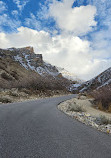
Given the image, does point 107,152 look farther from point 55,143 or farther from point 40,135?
point 40,135

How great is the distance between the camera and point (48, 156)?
7.45 ft

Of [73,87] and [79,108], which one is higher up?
[73,87]

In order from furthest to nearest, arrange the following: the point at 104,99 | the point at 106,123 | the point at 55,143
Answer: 1. the point at 104,99
2. the point at 106,123
3. the point at 55,143

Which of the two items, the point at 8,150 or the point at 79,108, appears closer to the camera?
the point at 8,150

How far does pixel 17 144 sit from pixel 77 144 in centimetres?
129

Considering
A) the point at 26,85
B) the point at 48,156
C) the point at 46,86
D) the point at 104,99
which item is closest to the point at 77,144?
the point at 48,156

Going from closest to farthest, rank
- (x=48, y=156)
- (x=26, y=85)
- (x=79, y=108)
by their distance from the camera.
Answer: (x=48, y=156) → (x=79, y=108) → (x=26, y=85)

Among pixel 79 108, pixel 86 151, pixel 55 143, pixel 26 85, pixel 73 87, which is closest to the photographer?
pixel 86 151

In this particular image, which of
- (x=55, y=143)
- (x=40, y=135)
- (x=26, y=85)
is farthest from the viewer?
(x=26, y=85)

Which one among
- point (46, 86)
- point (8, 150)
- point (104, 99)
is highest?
point (46, 86)

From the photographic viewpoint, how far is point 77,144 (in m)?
2.89

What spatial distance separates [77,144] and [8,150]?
4.74 feet

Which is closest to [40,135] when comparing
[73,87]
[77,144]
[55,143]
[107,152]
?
[55,143]

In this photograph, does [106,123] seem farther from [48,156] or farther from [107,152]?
[48,156]
